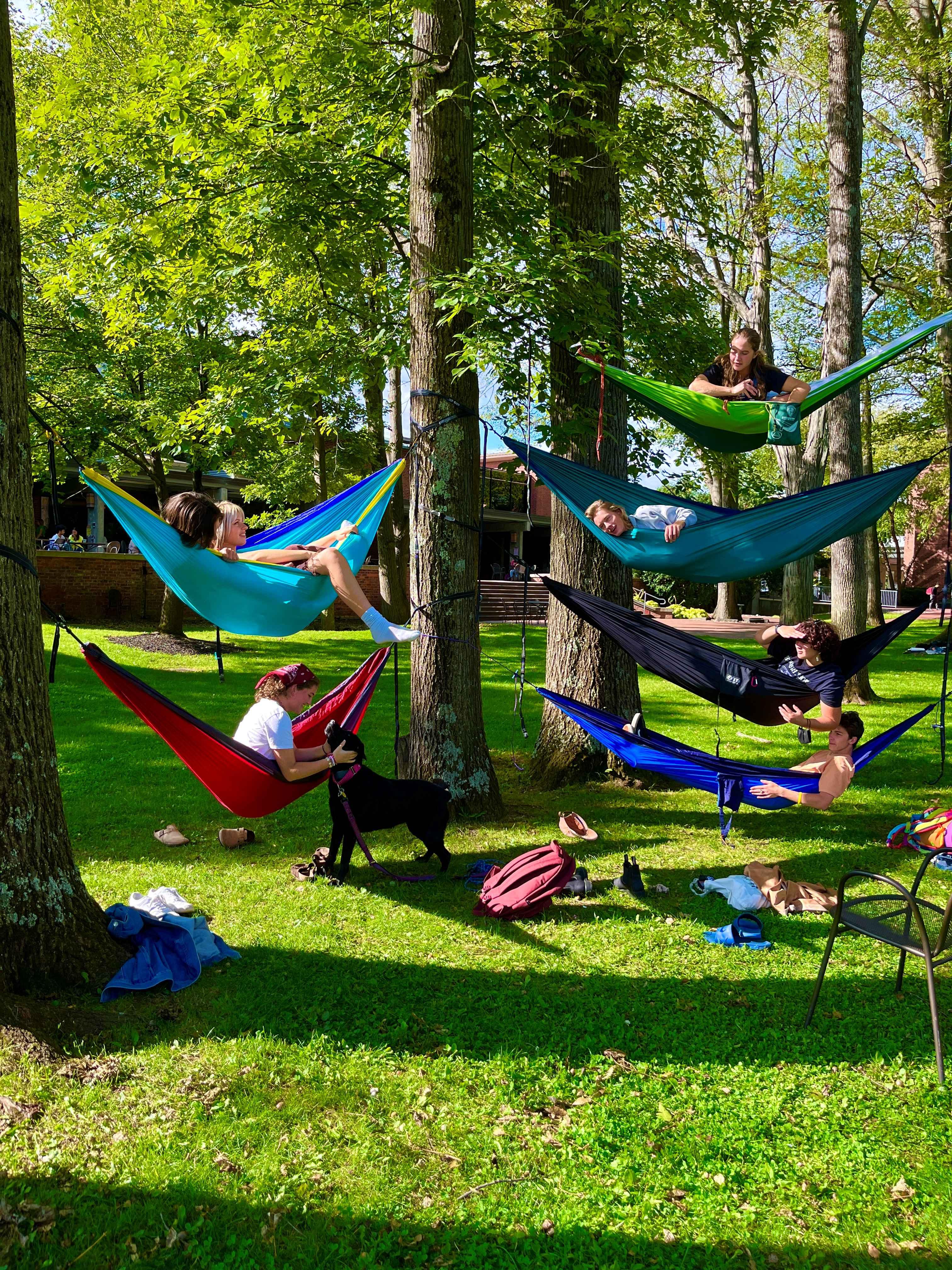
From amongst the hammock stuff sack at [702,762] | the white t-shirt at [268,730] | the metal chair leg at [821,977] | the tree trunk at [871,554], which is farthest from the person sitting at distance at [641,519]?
the tree trunk at [871,554]

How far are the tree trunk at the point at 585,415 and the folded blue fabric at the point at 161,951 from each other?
9.58 feet

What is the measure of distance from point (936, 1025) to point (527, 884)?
1640 millimetres

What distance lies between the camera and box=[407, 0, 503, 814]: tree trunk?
4.81 meters

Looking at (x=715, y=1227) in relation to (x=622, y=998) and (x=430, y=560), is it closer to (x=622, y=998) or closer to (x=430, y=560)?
(x=622, y=998)

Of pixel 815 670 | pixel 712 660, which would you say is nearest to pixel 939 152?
pixel 815 670

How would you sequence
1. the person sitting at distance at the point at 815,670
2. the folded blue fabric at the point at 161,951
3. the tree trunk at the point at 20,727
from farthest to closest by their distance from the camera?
the person sitting at distance at the point at 815,670 → the folded blue fabric at the point at 161,951 → the tree trunk at the point at 20,727

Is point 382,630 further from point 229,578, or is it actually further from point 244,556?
point 244,556

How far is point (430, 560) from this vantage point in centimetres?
488

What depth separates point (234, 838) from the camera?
4734 mm

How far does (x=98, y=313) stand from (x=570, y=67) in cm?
708

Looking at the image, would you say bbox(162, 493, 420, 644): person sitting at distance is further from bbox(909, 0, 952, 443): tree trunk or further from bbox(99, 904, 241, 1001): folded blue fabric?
bbox(909, 0, 952, 443): tree trunk

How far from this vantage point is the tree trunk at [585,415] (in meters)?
5.59

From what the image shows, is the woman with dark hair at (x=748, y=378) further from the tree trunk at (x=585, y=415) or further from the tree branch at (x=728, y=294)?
the tree branch at (x=728, y=294)

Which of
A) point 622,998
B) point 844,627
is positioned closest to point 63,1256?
point 622,998
